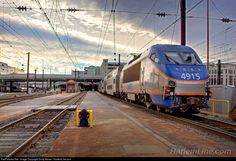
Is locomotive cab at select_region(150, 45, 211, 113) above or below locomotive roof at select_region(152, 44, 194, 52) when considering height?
below

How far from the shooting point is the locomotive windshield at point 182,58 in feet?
56.0

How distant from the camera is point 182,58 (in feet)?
57.1

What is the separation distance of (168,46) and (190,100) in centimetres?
385

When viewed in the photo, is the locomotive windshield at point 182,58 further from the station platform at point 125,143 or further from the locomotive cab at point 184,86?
the station platform at point 125,143

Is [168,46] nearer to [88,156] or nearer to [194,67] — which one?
[194,67]

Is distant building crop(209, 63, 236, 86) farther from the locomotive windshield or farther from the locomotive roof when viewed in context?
the locomotive windshield

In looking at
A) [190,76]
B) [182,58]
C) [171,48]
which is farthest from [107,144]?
[171,48]

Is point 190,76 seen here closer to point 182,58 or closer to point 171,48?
point 182,58

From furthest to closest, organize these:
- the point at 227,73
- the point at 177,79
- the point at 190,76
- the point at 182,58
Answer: the point at 227,73 < the point at 182,58 < the point at 190,76 < the point at 177,79

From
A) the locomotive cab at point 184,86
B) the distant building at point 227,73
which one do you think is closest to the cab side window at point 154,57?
the locomotive cab at point 184,86

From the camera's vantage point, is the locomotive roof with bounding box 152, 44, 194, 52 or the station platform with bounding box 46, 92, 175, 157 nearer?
the station platform with bounding box 46, 92, 175, 157

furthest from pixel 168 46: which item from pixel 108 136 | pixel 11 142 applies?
pixel 11 142

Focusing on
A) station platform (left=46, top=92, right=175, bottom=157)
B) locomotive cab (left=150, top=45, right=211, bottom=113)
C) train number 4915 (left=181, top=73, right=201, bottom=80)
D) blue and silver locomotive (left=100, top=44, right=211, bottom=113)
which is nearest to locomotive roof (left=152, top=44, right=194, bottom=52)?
blue and silver locomotive (left=100, top=44, right=211, bottom=113)

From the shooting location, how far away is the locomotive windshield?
17.1 meters
